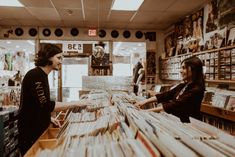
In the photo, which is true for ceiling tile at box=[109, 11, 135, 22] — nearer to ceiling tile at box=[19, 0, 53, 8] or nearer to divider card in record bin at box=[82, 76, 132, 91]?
ceiling tile at box=[19, 0, 53, 8]

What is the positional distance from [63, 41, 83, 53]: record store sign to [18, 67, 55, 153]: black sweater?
227 inches

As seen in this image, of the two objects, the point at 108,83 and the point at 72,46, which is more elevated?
the point at 72,46

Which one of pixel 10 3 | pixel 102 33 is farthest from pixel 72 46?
pixel 10 3

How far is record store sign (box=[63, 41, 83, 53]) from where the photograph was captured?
8.10 m

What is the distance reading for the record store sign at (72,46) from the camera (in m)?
8.10

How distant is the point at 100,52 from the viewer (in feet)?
18.5

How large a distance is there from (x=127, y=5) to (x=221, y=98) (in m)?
2.65

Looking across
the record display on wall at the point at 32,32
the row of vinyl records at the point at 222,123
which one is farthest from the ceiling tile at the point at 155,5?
the record display on wall at the point at 32,32

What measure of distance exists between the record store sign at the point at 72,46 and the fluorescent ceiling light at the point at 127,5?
262 centimetres

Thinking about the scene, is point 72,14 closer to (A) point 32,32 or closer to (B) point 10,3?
(B) point 10,3

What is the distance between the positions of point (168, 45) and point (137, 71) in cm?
123

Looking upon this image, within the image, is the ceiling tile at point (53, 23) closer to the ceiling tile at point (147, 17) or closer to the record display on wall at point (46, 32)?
the record display on wall at point (46, 32)

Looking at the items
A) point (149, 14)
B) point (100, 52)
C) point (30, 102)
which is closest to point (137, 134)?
point (30, 102)

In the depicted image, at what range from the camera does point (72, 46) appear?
812cm
